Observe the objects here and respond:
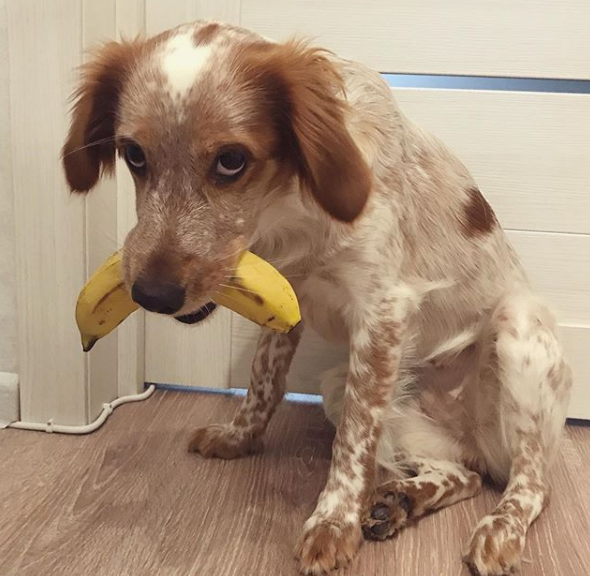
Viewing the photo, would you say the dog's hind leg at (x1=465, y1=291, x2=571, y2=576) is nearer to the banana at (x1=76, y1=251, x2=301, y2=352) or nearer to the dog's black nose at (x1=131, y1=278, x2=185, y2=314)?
the banana at (x1=76, y1=251, x2=301, y2=352)

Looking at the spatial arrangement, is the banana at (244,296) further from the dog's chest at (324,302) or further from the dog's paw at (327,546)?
the dog's paw at (327,546)

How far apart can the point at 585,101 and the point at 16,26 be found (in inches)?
57.4

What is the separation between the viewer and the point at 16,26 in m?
1.67

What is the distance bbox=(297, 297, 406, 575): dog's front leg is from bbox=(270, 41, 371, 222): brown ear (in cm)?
29

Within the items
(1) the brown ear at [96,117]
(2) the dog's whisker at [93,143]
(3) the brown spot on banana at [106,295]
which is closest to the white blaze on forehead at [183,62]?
(1) the brown ear at [96,117]

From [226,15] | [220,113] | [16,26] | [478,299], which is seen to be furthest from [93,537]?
[226,15]

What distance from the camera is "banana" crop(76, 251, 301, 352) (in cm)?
128

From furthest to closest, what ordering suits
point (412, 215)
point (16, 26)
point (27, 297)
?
point (27, 297), point (16, 26), point (412, 215)

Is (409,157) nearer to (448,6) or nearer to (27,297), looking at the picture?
(448,6)

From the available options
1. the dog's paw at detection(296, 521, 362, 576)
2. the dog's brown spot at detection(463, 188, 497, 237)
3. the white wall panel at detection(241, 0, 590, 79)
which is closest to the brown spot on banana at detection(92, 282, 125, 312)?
the dog's paw at detection(296, 521, 362, 576)

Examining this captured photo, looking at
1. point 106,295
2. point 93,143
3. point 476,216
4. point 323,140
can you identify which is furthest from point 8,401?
point 476,216

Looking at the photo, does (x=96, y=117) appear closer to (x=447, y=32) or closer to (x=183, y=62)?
(x=183, y=62)

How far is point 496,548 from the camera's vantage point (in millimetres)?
1340

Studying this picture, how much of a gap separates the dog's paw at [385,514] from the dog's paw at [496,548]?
0.48ft
